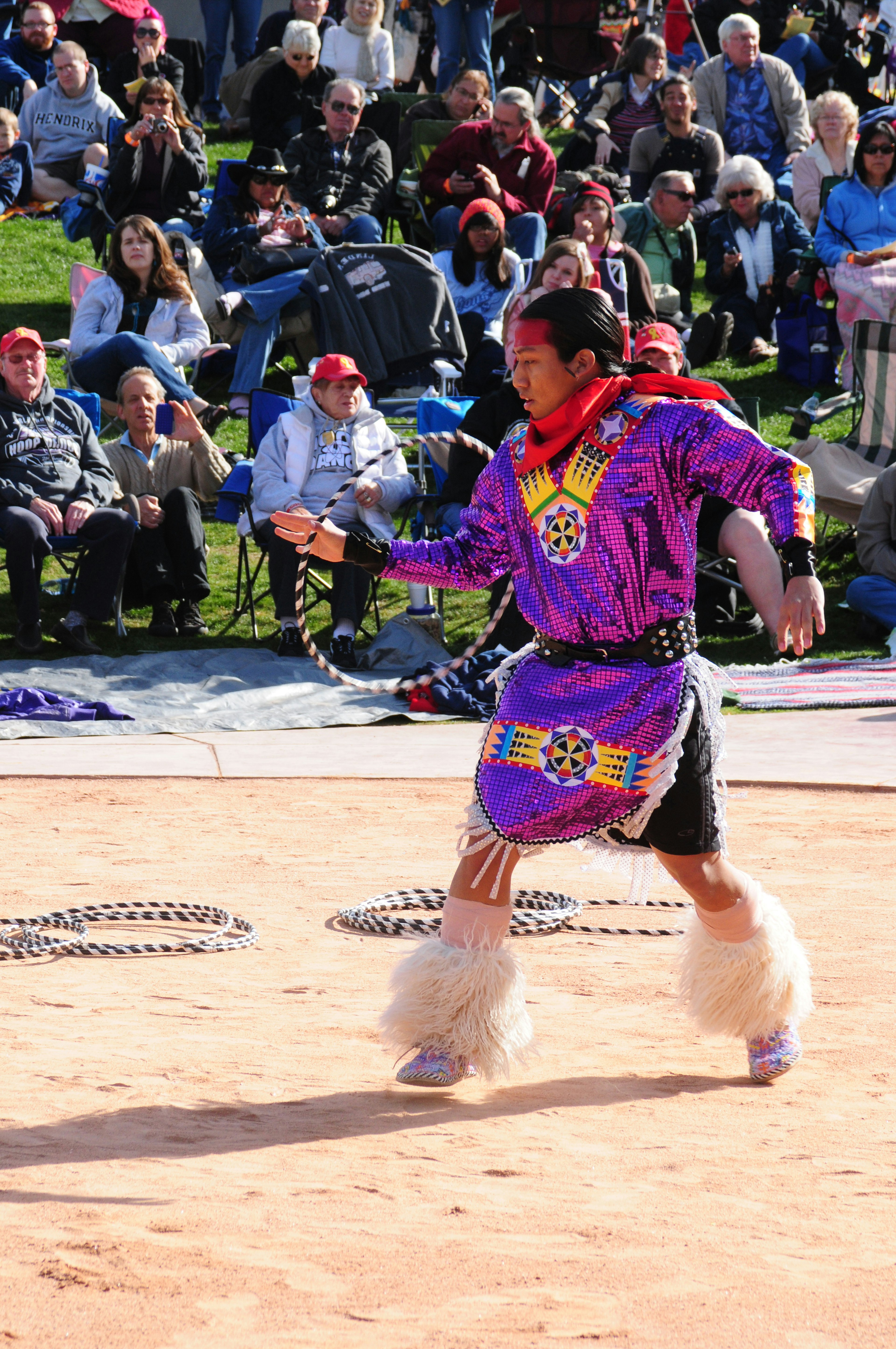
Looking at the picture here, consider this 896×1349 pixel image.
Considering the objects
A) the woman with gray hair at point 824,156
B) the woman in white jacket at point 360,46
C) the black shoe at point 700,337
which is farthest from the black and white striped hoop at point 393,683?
the woman in white jacket at point 360,46

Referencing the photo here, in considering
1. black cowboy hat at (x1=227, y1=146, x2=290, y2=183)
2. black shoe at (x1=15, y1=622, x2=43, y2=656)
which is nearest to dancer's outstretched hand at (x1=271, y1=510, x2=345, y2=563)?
black shoe at (x1=15, y1=622, x2=43, y2=656)

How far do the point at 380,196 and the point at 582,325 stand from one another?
1055 cm

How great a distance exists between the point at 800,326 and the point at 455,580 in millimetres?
9960

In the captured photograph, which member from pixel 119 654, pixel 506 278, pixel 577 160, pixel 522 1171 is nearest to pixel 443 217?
pixel 506 278

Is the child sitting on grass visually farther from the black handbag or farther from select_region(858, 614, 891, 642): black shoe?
select_region(858, 614, 891, 642): black shoe

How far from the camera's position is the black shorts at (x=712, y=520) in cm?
813

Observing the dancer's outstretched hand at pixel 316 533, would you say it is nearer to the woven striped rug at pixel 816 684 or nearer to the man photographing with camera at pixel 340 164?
the woven striped rug at pixel 816 684

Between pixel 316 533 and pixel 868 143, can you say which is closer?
pixel 316 533

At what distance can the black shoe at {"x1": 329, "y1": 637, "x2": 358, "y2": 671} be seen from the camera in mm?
9055

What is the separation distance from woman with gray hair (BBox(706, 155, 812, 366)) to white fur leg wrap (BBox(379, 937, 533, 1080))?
10482 millimetres

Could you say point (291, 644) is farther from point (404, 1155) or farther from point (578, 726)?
point (404, 1155)

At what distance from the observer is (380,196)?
Result: 44.6ft

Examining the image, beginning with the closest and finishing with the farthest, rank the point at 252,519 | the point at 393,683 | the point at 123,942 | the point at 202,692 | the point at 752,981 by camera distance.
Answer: the point at 752,981 → the point at 123,942 → the point at 393,683 → the point at 202,692 → the point at 252,519

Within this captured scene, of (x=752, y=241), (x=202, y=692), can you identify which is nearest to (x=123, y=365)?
(x=202, y=692)
